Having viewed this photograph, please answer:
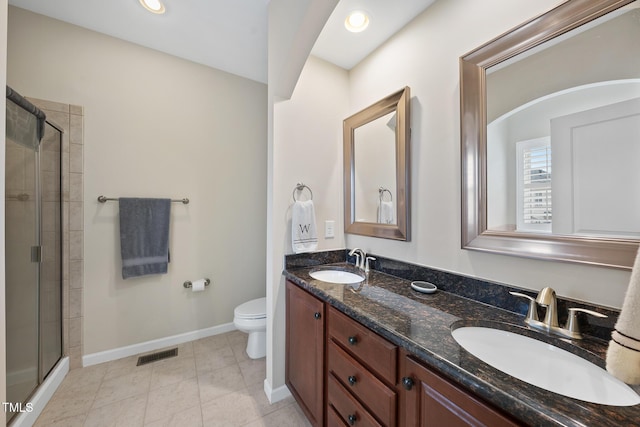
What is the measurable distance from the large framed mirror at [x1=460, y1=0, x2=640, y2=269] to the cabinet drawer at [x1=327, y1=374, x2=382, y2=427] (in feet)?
2.82

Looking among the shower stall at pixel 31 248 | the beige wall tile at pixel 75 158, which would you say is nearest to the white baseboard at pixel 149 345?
the shower stall at pixel 31 248

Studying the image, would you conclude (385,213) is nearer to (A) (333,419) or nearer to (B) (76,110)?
(A) (333,419)

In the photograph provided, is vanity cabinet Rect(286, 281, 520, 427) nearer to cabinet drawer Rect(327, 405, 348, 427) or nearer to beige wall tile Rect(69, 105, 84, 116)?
cabinet drawer Rect(327, 405, 348, 427)

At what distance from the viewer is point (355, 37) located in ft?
5.23

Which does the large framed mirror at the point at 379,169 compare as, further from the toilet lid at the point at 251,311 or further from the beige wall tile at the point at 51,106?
the beige wall tile at the point at 51,106

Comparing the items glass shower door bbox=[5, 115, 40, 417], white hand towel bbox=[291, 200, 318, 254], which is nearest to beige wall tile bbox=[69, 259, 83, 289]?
glass shower door bbox=[5, 115, 40, 417]

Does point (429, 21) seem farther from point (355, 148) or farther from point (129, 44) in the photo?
point (129, 44)

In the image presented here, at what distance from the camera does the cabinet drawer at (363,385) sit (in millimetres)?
837

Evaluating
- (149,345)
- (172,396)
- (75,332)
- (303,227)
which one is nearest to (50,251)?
(75,332)

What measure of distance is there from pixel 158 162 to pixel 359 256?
1.97m

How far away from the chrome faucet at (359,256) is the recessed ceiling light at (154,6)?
2.21 m

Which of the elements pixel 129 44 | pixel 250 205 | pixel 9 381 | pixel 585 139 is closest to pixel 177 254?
pixel 250 205

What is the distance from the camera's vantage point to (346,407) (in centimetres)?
105

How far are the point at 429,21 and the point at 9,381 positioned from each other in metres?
3.11
